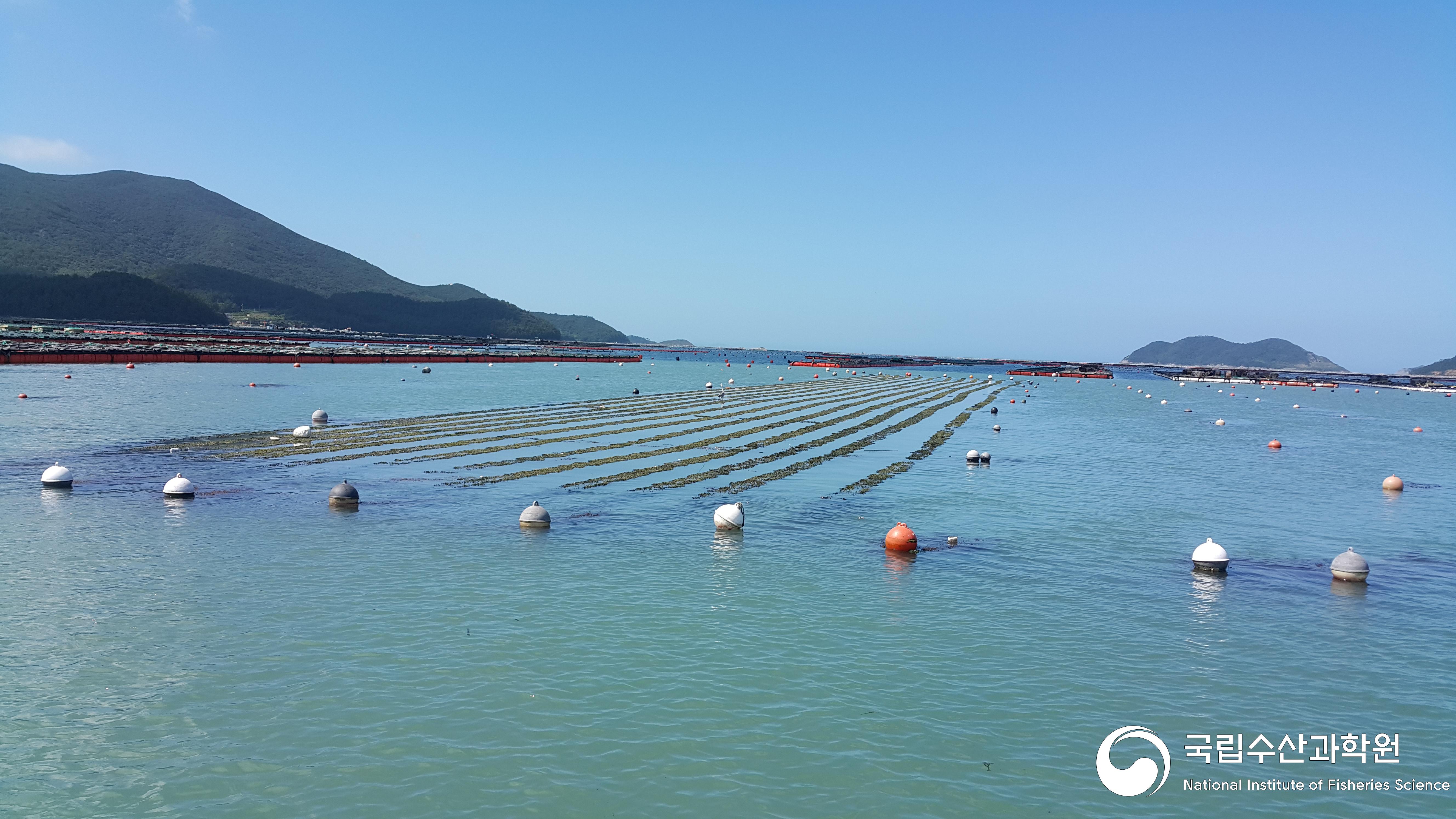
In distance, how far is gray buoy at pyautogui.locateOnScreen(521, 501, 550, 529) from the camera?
24.6 meters

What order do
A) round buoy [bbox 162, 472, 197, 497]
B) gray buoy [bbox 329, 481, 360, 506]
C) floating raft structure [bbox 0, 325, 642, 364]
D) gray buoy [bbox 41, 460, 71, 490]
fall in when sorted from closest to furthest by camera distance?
gray buoy [bbox 329, 481, 360, 506] < round buoy [bbox 162, 472, 197, 497] < gray buoy [bbox 41, 460, 71, 490] < floating raft structure [bbox 0, 325, 642, 364]

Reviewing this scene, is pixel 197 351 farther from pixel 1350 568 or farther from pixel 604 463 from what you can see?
pixel 1350 568

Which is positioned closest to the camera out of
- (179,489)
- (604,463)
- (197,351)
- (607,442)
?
(179,489)

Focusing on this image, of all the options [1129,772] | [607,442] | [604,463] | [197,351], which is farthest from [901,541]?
[197,351]

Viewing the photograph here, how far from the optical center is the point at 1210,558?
72.8 ft

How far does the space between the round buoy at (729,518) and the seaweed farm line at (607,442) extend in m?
6.46

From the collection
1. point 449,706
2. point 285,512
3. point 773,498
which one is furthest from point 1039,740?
point 285,512

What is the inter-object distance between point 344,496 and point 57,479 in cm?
947

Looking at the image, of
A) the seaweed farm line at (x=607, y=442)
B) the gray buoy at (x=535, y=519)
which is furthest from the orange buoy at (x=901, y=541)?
the seaweed farm line at (x=607, y=442)

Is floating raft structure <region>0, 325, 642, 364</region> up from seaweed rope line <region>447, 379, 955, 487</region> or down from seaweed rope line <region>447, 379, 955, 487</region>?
up

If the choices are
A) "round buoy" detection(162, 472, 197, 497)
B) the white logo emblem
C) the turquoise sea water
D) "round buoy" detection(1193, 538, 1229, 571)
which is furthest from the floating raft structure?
the white logo emblem

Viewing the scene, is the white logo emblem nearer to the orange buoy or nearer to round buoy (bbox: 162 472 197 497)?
the orange buoy

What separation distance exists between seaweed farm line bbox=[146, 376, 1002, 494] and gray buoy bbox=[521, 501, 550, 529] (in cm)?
726

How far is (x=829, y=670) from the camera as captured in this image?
1491cm
